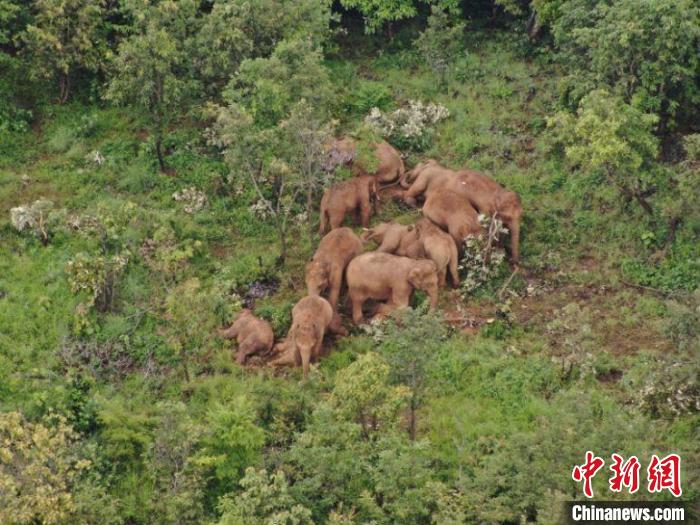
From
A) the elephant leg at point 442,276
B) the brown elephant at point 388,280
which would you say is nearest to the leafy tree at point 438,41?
the elephant leg at point 442,276

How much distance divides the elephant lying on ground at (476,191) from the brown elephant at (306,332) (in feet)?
13.0

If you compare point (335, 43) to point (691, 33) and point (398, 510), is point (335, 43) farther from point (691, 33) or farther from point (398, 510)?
point (398, 510)

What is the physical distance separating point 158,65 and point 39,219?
12.9 feet

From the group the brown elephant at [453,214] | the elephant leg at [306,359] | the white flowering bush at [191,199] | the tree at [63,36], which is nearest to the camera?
the elephant leg at [306,359]

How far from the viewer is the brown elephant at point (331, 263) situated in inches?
651

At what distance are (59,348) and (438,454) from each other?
6.55 m

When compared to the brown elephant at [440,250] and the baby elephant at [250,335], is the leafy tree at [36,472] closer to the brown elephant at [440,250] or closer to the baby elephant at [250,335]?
the baby elephant at [250,335]

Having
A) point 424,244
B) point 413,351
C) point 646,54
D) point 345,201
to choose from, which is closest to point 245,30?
point 345,201

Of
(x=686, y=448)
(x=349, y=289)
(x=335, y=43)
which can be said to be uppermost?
(x=335, y=43)

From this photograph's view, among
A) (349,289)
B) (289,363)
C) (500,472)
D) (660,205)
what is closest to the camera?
(500,472)

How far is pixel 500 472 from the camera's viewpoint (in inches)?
503

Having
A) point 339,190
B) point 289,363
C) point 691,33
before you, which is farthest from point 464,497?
point 691,33

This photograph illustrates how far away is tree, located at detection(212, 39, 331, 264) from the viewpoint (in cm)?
1684

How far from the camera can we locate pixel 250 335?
51.6ft
